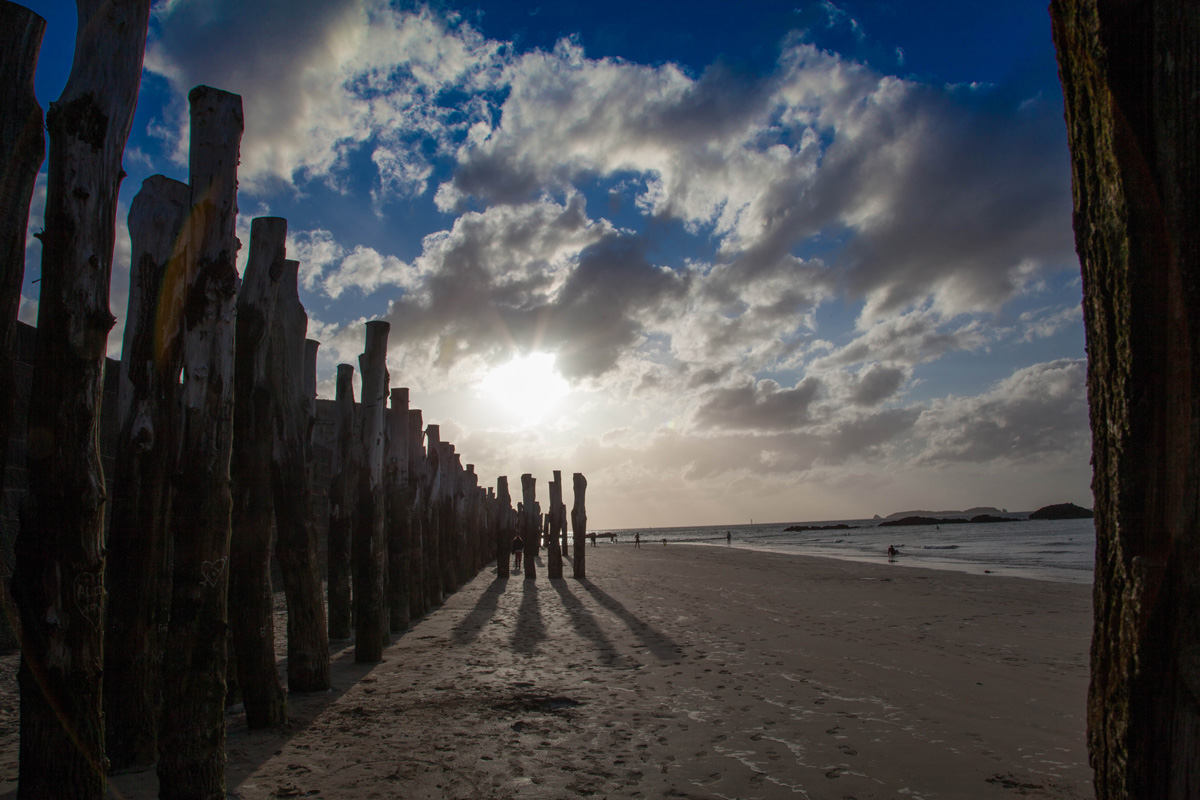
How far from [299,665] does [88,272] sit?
131 inches

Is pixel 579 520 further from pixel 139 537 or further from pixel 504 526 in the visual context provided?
pixel 139 537

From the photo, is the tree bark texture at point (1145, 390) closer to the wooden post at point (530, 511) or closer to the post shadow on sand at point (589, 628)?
the post shadow on sand at point (589, 628)

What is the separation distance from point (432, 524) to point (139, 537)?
7008mm

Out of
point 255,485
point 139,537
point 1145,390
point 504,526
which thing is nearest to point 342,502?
point 255,485

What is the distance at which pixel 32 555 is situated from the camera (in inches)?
100

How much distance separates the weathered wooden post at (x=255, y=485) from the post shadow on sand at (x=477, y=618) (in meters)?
3.22

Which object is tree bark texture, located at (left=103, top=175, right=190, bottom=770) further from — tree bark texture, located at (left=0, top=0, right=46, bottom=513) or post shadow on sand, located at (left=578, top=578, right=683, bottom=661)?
post shadow on sand, located at (left=578, top=578, right=683, bottom=661)

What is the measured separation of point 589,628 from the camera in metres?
8.04

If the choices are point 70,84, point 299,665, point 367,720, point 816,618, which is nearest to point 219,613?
point 367,720

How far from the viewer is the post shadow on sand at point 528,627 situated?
6988mm

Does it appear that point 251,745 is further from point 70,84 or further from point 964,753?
point 964,753

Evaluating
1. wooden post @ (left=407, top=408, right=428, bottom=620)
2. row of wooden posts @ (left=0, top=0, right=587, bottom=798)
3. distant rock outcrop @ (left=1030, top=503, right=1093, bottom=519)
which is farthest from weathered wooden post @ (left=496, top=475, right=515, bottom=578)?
distant rock outcrop @ (left=1030, top=503, right=1093, bottom=519)

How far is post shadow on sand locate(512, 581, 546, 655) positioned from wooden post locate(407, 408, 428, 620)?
4.59 ft

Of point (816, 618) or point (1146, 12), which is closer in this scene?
point (1146, 12)
